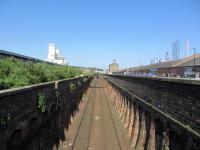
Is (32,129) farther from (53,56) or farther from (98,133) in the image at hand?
(53,56)

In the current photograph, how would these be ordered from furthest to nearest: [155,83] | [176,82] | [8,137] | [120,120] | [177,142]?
[120,120] → [155,83] → [176,82] → [177,142] → [8,137]

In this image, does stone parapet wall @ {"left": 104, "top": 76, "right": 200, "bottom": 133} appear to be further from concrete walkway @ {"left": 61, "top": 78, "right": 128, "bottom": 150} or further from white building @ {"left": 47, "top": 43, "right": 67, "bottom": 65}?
white building @ {"left": 47, "top": 43, "right": 67, "bottom": 65}

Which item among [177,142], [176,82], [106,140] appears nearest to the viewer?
[177,142]

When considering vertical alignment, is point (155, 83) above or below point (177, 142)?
above

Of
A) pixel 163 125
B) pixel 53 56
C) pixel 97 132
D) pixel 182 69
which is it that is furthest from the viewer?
pixel 182 69

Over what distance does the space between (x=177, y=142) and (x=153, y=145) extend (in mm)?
4079

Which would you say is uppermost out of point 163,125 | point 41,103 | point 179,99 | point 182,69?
point 182,69

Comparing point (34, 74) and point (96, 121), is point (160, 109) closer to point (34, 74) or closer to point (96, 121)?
point (34, 74)

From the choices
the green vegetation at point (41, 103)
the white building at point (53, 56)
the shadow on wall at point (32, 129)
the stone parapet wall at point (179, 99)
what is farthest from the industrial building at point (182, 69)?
the green vegetation at point (41, 103)

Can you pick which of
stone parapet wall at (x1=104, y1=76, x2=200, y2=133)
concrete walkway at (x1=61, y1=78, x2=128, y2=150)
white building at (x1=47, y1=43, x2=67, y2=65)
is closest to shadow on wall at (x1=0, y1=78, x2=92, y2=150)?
concrete walkway at (x1=61, y1=78, x2=128, y2=150)

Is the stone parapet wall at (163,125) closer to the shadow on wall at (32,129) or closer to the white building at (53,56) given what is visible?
the shadow on wall at (32,129)

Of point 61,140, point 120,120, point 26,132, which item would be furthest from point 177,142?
point 120,120

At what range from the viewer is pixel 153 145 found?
14609mm

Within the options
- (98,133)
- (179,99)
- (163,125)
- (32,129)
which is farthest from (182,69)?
(32,129)
